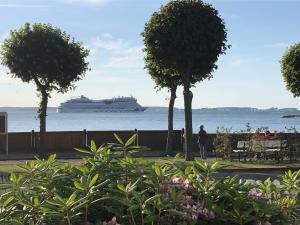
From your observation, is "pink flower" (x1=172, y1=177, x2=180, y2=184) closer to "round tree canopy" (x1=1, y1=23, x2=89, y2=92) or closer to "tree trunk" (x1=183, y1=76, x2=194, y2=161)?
"tree trunk" (x1=183, y1=76, x2=194, y2=161)

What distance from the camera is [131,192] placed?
3404 mm

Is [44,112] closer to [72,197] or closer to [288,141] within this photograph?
[288,141]

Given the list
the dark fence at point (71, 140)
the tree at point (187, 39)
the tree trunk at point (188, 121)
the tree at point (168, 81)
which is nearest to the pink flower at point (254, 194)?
the tree at point (187, 39)

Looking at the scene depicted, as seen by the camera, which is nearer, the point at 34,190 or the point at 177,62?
the point at 34,190

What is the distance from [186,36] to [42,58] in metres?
7.34

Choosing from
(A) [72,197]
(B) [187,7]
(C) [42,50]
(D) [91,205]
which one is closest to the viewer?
(A) [72,197]

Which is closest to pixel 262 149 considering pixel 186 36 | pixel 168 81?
pixel 186 36

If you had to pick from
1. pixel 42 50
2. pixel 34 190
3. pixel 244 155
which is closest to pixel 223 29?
pixel 244 155

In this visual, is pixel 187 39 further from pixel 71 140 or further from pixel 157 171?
pixel 157 171

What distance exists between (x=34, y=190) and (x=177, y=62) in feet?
61.6

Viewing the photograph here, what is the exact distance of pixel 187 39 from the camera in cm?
2152

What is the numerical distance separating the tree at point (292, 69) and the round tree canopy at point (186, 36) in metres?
4.60

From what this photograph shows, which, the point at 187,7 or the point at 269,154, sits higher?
the point at 187,7

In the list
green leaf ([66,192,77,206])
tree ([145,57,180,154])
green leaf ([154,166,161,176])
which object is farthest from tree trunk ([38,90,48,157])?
green leaf ([66,192,77,206])
